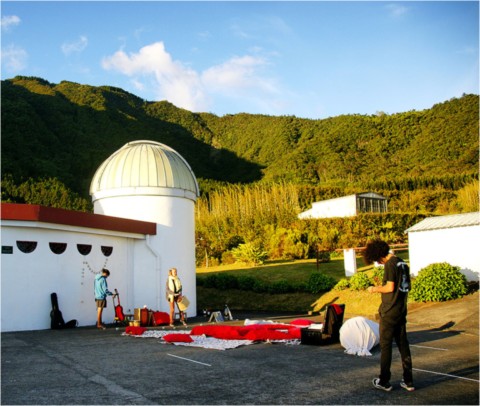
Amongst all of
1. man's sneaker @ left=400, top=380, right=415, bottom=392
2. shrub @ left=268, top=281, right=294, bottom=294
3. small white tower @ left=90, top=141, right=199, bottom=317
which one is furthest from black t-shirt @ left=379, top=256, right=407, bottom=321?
→ shrub @ left=268, top=281, right=294, bottom=294

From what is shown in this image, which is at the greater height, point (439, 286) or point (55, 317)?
point (439, 286)

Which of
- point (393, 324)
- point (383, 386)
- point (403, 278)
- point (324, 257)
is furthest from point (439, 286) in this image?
point (324, 257)

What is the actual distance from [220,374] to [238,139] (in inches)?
3736

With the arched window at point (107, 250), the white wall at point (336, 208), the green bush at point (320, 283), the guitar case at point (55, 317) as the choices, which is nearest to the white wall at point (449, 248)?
the green bush at point (320, 283)

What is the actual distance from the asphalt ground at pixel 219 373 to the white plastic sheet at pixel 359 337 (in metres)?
0.20

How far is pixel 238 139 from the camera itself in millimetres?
100875

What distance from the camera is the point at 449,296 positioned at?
15438 mm

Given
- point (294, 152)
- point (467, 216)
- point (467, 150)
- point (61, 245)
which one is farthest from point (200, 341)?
point (294, 152)

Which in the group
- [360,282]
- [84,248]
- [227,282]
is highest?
[84,248]

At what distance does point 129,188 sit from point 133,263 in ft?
8.23

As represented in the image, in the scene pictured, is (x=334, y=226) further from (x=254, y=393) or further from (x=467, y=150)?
(x=467, y=150)

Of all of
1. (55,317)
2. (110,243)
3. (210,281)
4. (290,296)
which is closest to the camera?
(55,317)

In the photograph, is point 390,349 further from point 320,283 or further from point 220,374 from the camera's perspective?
point 320,283

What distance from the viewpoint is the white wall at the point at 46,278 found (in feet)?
42.8
